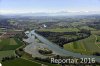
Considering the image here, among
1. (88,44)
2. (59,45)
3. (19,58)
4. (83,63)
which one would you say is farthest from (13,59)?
(88,44)

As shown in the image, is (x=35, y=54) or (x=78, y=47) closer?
(x=35, y=54)

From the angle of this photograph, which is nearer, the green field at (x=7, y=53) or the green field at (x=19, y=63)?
the green field at (x=19, y=63)

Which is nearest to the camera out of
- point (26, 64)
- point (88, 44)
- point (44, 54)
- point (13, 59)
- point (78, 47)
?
point (26, 64)

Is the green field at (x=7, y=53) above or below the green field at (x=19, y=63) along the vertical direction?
below

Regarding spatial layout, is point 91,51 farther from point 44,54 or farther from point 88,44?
point 44,54

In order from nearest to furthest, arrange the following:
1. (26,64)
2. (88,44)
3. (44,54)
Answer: (26,64) → (44,54) → (88,44)

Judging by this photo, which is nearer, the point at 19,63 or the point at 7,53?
the point at 19,63

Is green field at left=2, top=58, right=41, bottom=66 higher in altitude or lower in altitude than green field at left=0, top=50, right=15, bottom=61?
higher

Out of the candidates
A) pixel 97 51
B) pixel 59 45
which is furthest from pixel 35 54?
pixel 97 51

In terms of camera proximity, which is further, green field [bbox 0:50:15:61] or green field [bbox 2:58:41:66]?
green field [bbox 0:50:15:61]

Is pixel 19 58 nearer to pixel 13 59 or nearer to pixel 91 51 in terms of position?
pixel 13 59
